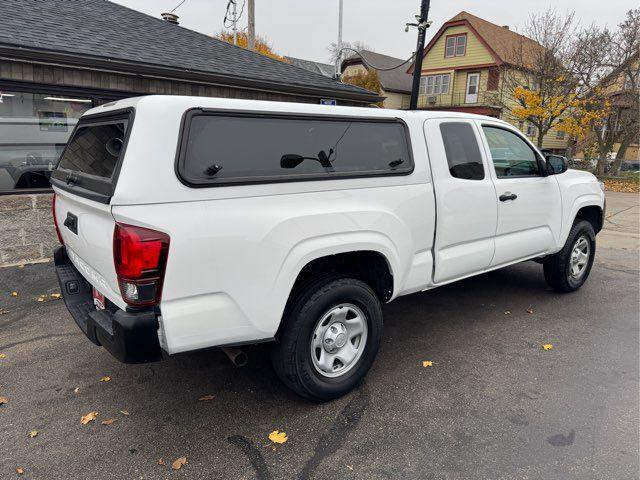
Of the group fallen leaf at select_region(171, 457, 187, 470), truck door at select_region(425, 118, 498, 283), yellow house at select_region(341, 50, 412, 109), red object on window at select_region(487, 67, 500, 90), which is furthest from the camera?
yellow house at select_region(341, 50, 412, 109)

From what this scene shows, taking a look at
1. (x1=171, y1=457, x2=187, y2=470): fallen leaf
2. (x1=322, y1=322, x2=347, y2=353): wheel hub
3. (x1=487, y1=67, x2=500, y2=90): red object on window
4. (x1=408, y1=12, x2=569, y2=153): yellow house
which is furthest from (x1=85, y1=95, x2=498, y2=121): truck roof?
(x1=487, y1=67, x2=500, y2=90): red object on window

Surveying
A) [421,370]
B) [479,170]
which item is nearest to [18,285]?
[421,370]

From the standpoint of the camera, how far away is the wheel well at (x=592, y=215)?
17.1ft

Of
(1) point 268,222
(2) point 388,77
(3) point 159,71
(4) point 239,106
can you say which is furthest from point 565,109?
(2) point 388,77

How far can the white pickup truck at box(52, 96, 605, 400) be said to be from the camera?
2273 mm

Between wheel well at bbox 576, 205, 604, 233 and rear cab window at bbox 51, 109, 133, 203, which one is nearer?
rear cab window at bbox 51, 109, 133, 203

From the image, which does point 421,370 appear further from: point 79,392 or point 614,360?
point 79,392

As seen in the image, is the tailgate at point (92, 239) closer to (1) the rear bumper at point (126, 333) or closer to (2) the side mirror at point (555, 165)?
(1) the rear bumper at point (126, 333)

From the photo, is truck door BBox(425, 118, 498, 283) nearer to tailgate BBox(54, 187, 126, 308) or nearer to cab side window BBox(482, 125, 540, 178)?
cab side window BBox(482, 125, 540, 178)

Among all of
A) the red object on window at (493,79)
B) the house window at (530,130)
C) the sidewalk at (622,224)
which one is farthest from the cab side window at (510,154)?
the house window at (530,130)

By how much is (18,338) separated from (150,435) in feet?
7.14

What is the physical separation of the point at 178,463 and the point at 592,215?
517 cm

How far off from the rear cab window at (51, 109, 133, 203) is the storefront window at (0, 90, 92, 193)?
135 inches

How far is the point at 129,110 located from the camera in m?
2.49
